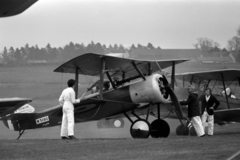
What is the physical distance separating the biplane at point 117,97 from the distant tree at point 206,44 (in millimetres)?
15147

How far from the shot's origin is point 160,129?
13.1 meters

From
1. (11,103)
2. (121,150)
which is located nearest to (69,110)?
(11,103)

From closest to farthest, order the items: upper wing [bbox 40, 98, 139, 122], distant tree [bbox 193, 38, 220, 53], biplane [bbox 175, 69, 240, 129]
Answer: upper wing [bbox 40, 98, 139, 122]
biplane [bbox 175, 69, 240, 129]
distant tree [bbox 193, 38, 220, 53]

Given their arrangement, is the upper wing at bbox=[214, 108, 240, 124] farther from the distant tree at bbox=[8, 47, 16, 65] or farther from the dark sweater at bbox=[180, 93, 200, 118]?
the distant tree at bbox=[8, 47, 16, 65]

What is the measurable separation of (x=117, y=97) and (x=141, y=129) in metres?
1.23

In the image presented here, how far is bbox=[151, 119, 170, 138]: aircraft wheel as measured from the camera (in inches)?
515

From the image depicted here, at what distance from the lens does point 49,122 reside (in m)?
13.3

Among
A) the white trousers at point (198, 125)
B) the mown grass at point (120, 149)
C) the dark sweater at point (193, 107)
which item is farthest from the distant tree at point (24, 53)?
the mown grass at point (120, 149)

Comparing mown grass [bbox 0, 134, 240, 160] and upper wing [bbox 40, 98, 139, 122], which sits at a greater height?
upper wing [bbox 40, 98, 139, 122]

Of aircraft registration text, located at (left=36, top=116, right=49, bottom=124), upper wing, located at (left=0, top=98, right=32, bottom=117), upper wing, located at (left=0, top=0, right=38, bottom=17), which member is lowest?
aircraft registration text, located at (left=36, top=116, right=49, bottom=124)

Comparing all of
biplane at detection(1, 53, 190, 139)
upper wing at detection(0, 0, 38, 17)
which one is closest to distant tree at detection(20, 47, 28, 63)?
biplane at detection(1, 53, 190, 139)

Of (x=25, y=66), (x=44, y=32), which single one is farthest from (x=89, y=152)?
(x=25, y=66)

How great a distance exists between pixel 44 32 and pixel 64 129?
1278 cm

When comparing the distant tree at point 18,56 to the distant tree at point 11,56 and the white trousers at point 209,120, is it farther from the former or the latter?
the white trousers at point 209,120
